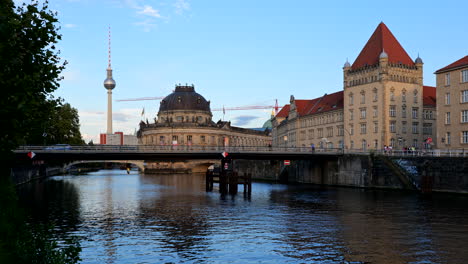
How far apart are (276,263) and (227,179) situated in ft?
168

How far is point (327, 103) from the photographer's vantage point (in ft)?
436

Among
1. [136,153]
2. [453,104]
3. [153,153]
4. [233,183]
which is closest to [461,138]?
[453,104]

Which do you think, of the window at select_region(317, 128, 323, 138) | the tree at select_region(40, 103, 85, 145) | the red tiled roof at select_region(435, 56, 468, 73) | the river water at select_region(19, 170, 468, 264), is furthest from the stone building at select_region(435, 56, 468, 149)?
the tree at select_region(40, 103, 85, 145)

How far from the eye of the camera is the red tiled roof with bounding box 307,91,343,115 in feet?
414

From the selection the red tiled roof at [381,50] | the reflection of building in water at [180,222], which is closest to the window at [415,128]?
the red tiled roof at [381,50]

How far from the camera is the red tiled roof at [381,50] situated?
4441 inches

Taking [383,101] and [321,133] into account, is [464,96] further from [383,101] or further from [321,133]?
Result: [321,133]

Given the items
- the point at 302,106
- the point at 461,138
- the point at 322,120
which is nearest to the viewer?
the point at 461,138

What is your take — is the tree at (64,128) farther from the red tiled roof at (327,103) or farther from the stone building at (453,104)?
the stone building at (453,104)

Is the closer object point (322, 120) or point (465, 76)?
point (465, 76)

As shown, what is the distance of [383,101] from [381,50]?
11.3m

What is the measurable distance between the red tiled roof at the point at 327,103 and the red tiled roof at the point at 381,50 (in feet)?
36.3

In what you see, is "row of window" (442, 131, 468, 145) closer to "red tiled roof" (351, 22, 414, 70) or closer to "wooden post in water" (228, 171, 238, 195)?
"red tiled roof" (351, 22, 414, 70)

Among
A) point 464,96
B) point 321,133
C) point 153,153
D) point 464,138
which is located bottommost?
point 153,153
